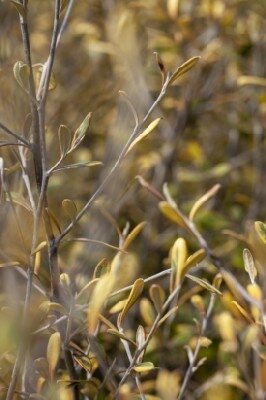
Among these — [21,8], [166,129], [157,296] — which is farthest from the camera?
[166,129]

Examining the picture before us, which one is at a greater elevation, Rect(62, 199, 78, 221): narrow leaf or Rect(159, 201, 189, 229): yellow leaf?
Rect(62, 199, 78, 221): narrow leaf

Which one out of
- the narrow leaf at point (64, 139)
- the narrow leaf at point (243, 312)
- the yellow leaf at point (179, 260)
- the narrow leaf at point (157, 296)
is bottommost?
the narrow leaf at point (243, 312)

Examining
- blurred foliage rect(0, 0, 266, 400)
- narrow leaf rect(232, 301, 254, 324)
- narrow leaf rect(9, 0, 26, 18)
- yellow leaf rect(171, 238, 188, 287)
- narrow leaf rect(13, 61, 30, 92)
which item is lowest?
blurred foliage rect(0, 0, 266, 400)

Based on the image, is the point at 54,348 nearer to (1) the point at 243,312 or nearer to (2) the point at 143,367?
(2) the point at 143,367

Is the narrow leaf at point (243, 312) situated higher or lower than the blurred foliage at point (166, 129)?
higher

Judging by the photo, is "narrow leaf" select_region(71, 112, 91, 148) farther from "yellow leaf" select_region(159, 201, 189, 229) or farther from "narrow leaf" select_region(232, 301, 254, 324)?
"narrow leaf" select_region(232, 301, 254, 324)

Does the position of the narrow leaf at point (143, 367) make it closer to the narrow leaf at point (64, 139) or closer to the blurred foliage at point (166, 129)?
the narrow leaf at point (64, 139)

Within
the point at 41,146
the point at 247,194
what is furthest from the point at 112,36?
the point at 41,146

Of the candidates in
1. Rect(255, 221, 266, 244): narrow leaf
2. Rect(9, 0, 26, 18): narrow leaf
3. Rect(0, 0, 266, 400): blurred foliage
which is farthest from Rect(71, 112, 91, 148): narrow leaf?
Rect(0, 0, 266, 400): blurred foliage

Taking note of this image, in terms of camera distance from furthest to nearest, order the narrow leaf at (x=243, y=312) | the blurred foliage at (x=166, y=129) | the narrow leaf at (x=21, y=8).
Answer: the blurred foliage at (x=166, y=129) < the narrow leaf at (x=243, y=312) < the narrow leaf at (x=21, y=8)

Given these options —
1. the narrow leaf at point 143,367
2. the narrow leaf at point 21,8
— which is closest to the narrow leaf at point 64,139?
the narrow leaf at point 21,8

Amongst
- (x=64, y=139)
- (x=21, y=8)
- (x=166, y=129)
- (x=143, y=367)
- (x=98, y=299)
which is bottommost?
(x=166, y=129)

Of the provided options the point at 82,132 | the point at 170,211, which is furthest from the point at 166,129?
the point at 82,132
